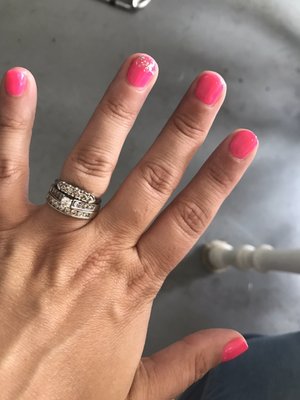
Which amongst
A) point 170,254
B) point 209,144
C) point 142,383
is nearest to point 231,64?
point 209,144

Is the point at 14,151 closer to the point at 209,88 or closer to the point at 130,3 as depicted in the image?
the point at 209,88

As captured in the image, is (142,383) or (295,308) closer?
(142,383)

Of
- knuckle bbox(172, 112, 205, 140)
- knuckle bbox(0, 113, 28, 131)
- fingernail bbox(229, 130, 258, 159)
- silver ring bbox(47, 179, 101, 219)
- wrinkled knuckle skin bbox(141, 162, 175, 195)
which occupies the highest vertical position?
fingernail bbox(229, 130, 258, 159)

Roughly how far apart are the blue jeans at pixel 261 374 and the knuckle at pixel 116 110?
0.37 metres

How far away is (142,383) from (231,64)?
80 centimetres

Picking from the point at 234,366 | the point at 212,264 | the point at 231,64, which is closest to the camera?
the point at 234,366

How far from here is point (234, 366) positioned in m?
0.63

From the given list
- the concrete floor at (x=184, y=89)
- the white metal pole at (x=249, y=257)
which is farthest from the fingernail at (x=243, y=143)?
the concrete floor at (x=184, y=89)

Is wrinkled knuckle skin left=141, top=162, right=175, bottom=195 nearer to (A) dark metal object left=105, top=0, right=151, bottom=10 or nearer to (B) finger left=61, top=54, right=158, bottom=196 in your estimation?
(B) finger left=61, top=54, right=158, bottom=196

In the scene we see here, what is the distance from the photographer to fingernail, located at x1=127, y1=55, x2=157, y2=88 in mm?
450

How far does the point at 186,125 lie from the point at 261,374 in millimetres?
349

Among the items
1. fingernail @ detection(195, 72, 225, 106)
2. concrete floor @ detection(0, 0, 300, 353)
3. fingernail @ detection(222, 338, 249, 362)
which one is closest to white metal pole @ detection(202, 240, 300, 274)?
concrete floor @ detection(0, 0, 300, 353)

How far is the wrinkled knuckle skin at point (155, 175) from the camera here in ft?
1.64

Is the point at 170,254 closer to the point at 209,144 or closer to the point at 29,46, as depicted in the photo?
the point at 209,144
